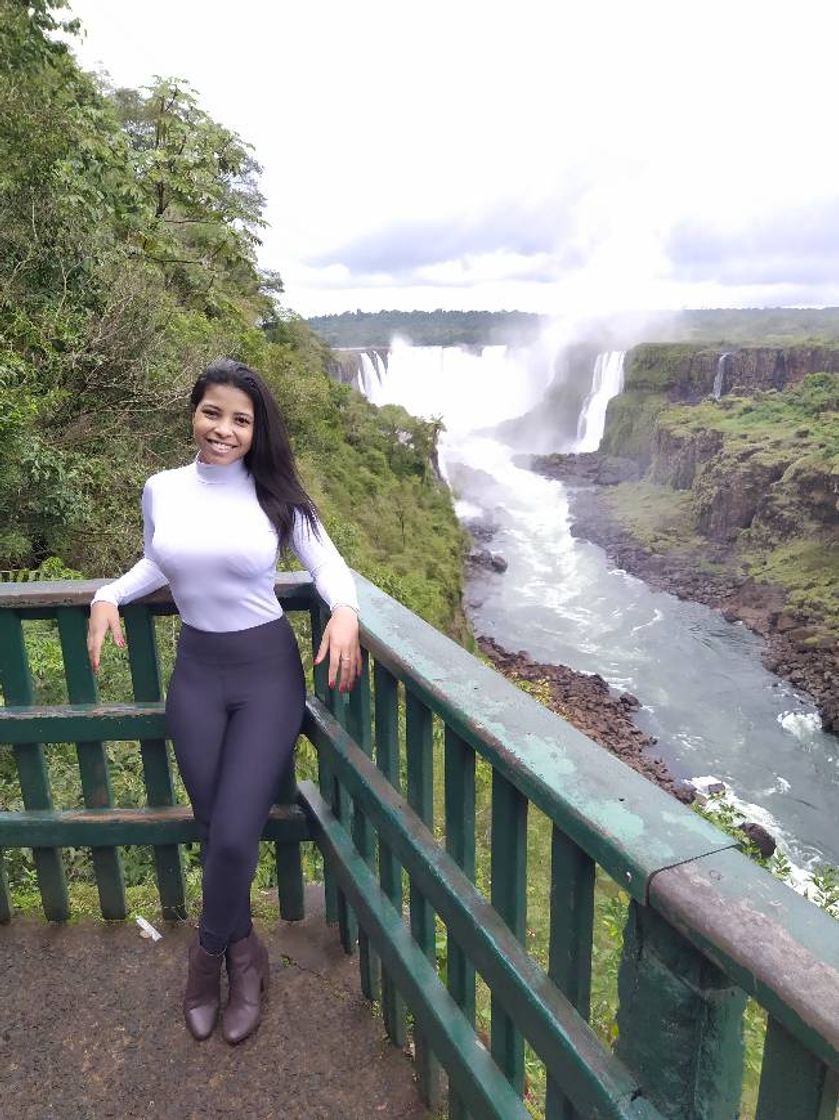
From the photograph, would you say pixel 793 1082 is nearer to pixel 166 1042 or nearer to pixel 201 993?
pixel 201 993

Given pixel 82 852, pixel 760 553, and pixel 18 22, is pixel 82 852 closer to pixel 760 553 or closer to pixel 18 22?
pixel 18 22

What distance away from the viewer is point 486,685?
5.62ft

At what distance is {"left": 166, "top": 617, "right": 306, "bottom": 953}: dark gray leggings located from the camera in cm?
217

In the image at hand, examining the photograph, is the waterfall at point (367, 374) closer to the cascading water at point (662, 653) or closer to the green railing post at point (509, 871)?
the cascading water at point (662, 653)

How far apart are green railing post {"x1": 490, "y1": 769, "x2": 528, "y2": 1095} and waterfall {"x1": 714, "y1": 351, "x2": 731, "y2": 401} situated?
71299 millimetres

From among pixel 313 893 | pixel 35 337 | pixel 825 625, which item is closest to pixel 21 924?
pixel 313 893

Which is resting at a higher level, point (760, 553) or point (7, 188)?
point (7, 188)

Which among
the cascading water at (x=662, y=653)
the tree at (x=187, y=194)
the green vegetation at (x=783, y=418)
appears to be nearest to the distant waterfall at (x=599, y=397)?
the green vegetation at (x=783, y=418)

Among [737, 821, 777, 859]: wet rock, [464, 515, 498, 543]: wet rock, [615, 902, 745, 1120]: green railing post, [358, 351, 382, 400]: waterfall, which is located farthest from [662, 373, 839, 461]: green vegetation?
[615, 902, 745, 1120]: green railing post

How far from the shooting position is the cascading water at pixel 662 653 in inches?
833

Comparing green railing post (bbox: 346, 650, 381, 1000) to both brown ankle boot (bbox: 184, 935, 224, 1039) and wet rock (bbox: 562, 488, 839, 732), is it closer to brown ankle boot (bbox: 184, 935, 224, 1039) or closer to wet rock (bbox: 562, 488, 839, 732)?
brown ankle boot (bbox: 184, 935, 224, 1039)

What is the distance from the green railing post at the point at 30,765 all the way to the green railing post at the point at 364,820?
3.27 ft

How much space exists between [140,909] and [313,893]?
0.62 meters

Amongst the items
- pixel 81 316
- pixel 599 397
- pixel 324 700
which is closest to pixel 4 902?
pixel 324 700
